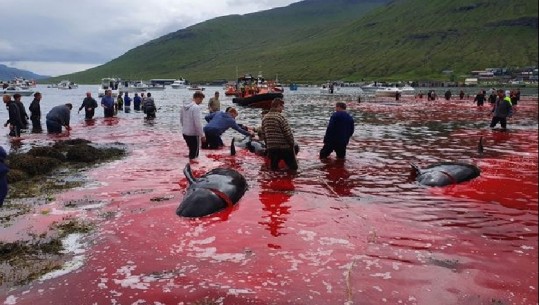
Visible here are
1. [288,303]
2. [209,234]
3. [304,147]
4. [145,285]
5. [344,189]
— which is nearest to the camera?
[288,303]

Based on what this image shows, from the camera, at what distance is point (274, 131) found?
12.5 metres

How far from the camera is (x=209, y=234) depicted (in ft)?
26.4

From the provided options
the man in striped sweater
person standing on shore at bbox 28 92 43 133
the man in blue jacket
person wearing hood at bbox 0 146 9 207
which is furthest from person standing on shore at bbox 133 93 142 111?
person wearing hood at bbox 0 146 9 207

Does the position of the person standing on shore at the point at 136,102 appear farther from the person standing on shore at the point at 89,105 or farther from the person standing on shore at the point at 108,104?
the person standing on shore at the point at 89,105

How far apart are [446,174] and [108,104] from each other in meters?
27.7

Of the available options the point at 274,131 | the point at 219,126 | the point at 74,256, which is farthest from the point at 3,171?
the point at 219,126

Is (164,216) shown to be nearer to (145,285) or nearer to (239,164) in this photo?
(145,285)

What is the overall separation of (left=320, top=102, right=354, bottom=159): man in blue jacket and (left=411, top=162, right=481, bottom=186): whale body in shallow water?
2827 mm

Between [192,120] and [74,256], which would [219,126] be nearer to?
[192,120]

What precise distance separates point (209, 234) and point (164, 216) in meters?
1.47

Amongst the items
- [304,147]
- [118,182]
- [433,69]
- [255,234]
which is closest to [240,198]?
[255,234]

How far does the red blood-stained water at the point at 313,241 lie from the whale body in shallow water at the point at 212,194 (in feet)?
0.83

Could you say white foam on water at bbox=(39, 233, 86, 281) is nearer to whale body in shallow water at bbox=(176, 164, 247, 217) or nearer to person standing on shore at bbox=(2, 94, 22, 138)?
whale body in shallow water at bbox=(176, 164, 247, 217)

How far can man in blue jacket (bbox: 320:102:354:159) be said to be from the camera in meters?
14.6
